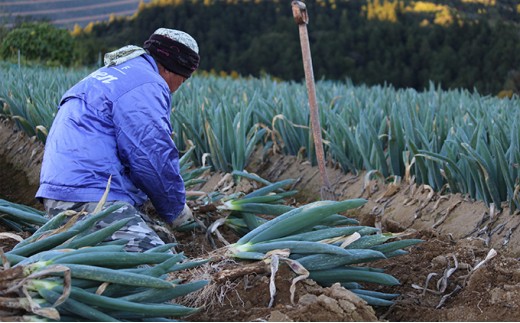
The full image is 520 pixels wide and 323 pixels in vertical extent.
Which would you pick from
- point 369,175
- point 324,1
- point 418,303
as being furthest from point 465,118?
point 324,1

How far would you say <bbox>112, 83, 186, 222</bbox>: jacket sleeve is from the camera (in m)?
3.04

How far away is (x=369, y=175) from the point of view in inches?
167

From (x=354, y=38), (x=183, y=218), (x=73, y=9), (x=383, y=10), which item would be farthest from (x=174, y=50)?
(x=73, y=9)

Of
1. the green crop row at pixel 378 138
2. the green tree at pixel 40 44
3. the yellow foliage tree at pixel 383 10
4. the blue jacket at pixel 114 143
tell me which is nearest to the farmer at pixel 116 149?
the blue jacket at pixel 114 143

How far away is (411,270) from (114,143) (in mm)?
1125

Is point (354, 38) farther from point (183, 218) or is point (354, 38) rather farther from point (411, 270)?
point (411, 270)

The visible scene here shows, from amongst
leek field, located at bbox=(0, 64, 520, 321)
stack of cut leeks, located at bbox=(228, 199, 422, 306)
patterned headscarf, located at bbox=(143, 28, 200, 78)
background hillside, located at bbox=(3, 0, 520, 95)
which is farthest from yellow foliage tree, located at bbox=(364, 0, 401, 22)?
stack of cut leeks, located at bbox=(228, 199, 422, 306)

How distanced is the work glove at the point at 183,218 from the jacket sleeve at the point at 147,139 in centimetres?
20

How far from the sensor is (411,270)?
3051 mm

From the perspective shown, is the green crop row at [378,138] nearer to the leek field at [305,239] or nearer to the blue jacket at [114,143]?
the leek field at [305,239]

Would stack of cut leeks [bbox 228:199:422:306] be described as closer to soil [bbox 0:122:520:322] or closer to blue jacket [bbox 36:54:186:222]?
soil [bbox 0:122:520:322]

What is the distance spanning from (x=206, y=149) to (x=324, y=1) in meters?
9.22

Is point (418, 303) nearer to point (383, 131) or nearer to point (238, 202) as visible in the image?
point (238, 202)

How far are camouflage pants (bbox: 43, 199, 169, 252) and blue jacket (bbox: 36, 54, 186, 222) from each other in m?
0.03
